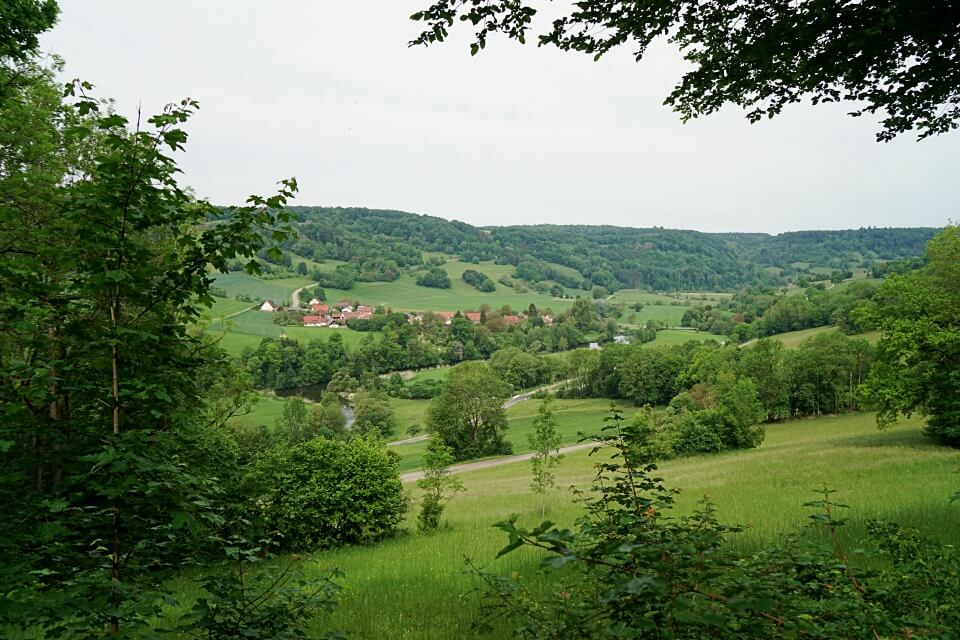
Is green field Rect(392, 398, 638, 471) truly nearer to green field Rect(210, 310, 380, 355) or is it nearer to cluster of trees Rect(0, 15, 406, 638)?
cluster of trees Rect(0, 15, 406, 638)

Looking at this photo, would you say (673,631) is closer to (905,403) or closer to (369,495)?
(369,495)

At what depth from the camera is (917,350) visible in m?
19.8

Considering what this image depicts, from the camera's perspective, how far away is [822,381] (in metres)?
54.5

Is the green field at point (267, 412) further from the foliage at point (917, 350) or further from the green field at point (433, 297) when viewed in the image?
the green field at point (433, 297)

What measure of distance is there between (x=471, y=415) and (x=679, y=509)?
4291 centimetres

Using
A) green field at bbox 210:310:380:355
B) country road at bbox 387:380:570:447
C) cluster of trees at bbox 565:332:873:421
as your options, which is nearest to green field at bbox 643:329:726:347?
country road at bbox 387:380:570:447

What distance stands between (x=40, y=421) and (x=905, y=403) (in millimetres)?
27436

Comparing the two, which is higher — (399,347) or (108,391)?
(108,391)

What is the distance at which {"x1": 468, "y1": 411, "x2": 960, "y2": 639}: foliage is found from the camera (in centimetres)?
230

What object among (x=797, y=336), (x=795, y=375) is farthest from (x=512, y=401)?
(x=797, y=336)

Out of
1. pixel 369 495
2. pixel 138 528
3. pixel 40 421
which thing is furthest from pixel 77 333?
pixel 369 495

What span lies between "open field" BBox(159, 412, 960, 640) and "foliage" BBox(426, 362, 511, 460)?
2463cm

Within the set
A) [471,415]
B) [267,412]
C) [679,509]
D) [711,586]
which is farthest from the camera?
[267,412]

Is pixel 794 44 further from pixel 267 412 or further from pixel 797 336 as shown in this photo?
pixel 797 336
